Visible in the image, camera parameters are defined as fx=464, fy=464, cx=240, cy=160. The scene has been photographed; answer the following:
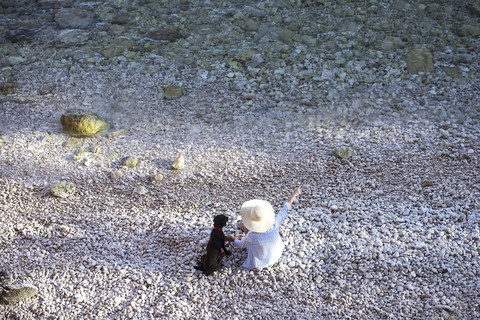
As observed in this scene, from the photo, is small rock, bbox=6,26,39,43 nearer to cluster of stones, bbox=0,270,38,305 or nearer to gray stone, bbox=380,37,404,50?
cluster of stones, bbox=0,270,38,305

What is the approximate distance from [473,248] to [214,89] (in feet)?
13.8

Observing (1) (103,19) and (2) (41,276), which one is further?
(1) (103,19)

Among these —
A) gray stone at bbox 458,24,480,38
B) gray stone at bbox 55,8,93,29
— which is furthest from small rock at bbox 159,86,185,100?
gray stone at bbox 458,24,480,38

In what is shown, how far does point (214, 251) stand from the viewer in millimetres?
4164

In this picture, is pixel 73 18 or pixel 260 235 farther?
pixel 73 18

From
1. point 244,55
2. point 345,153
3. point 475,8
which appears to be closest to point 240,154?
point 345,153

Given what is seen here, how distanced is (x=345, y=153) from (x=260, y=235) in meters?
2.00

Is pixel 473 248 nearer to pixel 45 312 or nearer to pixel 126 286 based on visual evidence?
pixel 126 286

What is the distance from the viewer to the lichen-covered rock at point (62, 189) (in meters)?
5.38

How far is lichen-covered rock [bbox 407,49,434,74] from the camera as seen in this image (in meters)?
7.09

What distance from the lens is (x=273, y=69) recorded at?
7336mm

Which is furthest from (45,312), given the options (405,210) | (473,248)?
(473,248)

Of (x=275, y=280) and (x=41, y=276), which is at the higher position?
(x=275, y=280)

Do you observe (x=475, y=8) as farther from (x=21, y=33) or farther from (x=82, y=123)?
(x=21, y=33)
